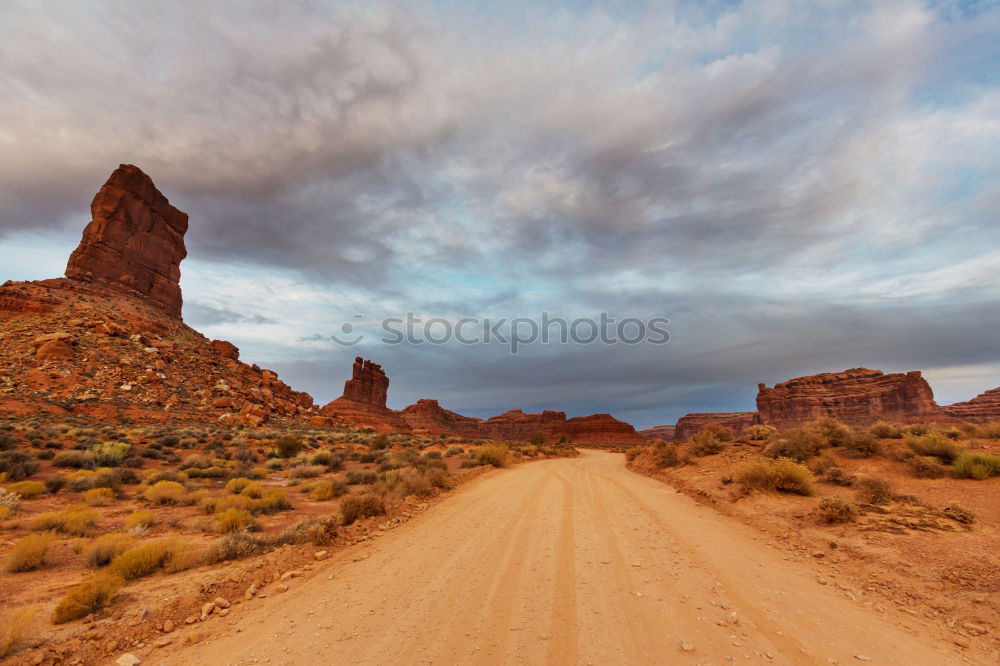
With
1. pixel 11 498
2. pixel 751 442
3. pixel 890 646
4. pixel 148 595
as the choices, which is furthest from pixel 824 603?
pixel 11 498

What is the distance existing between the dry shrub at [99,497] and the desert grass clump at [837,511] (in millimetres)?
17171

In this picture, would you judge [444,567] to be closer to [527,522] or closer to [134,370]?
[527,522]

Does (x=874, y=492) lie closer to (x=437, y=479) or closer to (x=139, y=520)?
(x=437, y=479)

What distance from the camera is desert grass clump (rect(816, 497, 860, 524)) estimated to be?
784 centimetres

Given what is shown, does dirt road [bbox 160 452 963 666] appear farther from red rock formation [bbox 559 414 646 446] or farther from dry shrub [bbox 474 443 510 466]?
red rock formation [bbox 559 414 646 446]

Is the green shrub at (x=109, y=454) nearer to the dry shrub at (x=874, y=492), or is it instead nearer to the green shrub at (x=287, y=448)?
the green shrub at (x=287, y=448)

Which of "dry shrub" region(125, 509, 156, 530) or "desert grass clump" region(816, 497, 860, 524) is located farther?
"dry shrub" region(125, 509, 156, 530)

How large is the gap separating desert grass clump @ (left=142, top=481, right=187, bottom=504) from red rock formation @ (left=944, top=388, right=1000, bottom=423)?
421 feet

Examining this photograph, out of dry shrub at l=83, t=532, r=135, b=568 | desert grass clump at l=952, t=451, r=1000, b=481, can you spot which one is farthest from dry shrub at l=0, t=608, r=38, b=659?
desert grass clump at l=952, t=451, r=1000, b=481

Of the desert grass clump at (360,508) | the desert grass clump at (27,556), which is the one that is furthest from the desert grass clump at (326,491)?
the desert grass clump at (27,556)

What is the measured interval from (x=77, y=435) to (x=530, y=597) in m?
25.8

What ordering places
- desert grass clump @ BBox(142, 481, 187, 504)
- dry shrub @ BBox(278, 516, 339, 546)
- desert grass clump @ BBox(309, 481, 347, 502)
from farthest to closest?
desert grass clump @ BBox(309, 481, 347, 502), desert grass clump @ BBox(142, 481, 187, 504), dry shrub @ BBox(278, 516, 339, 546)

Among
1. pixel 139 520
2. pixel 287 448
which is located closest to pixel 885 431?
pixel 139 520

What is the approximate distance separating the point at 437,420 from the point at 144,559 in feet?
385
